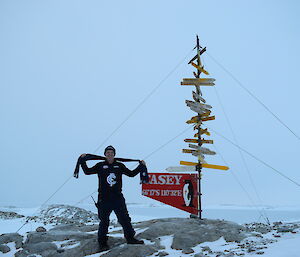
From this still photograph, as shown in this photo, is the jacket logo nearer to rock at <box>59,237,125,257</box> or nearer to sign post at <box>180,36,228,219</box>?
rock at <box>59,237,125,257</box>

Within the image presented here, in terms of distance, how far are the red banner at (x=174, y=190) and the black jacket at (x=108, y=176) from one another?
321 cm

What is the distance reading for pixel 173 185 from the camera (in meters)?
12.3

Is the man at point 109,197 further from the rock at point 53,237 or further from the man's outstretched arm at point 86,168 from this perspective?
the rock at point 53,237

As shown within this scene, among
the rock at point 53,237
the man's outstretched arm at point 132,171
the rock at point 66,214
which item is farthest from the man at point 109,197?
the rock at point 66,214

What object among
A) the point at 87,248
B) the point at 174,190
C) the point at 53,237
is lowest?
the point at 87,248

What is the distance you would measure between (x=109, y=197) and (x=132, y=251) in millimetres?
1808

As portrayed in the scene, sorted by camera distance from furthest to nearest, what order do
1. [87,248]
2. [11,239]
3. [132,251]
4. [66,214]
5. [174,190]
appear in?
[66,214] < [174,190] < [11,239] < [87,248] < [132,251]

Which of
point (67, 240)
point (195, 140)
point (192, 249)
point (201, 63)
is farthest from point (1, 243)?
point (201, 63)

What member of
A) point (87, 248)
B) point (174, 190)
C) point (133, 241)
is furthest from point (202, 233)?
point (87, 248)

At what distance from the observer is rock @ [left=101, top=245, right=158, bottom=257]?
7.96m

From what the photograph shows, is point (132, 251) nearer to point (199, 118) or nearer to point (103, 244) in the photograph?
point (103, 244)

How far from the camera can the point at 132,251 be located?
319 inches

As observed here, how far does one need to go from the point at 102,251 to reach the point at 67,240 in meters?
2.91

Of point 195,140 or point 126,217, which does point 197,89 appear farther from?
point 126,217
